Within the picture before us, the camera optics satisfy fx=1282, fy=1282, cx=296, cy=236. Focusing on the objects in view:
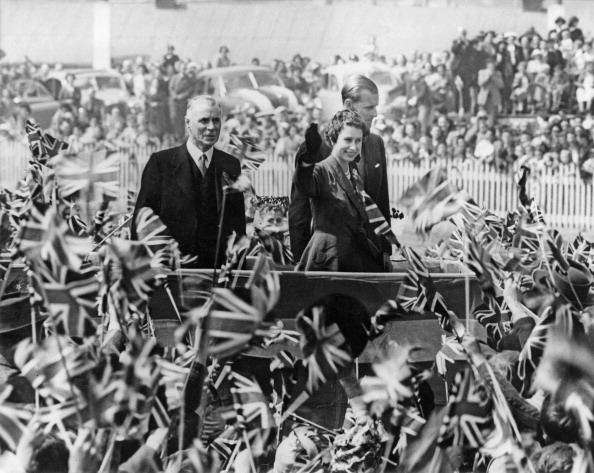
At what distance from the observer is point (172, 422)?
317 cm

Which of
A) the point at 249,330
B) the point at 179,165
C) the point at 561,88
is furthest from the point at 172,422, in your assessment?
the point at 561,88

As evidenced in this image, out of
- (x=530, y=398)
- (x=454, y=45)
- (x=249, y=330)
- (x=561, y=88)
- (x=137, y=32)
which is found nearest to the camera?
(x=249, y=330)

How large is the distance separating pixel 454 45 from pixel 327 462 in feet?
28.9

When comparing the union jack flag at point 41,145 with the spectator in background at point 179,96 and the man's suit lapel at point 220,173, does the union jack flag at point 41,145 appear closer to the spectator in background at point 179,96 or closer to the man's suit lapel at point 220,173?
the man's suit lapel at point 220,173

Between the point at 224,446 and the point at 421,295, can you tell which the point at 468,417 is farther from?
the point at 224,446

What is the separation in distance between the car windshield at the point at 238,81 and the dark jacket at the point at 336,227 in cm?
791

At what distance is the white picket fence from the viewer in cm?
1012

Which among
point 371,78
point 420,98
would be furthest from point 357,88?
point 420,98

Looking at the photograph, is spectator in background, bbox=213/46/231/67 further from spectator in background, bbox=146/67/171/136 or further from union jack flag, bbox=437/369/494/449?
union jack flag, bbox=437/369/494/449

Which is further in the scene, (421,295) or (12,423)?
(421,295)

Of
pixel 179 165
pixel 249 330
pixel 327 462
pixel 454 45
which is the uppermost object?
pixel 454 45

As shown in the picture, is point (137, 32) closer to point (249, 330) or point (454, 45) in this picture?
point (454, 45)

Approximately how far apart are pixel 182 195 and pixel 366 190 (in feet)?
2.18

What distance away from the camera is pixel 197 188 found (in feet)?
14.3
